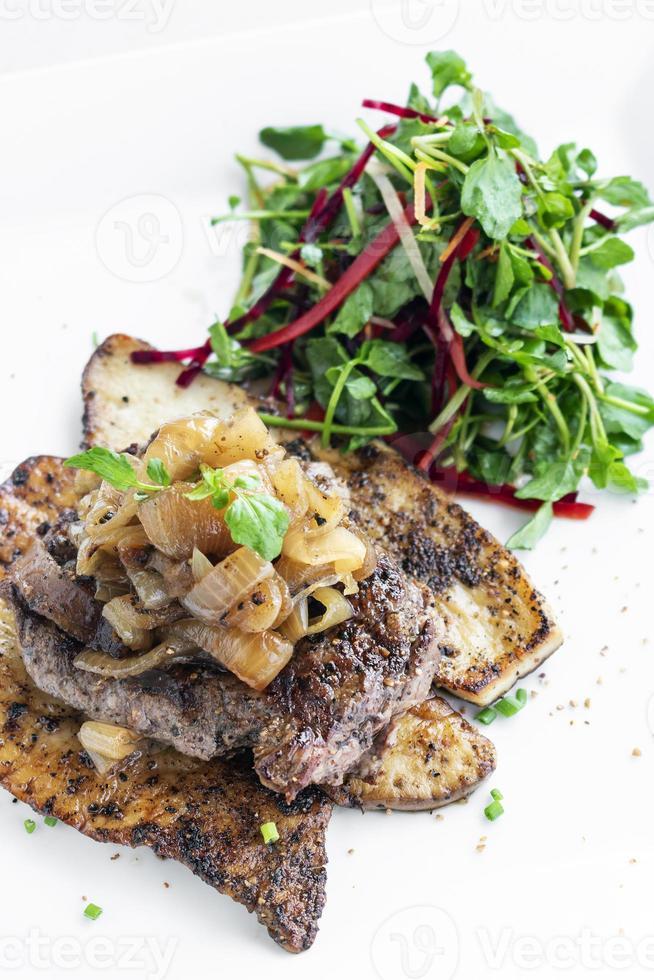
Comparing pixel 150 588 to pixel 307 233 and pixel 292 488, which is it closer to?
pixel 292 488

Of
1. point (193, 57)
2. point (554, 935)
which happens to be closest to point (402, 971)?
point (554, 935)

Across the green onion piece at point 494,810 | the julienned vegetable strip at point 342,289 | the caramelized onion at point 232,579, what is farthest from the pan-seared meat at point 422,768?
the julienned vegetable strip at point 342,289

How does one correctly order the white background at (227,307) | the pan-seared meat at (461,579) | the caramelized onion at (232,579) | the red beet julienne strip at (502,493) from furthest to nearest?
the red beet julienne strip at (502,493)
the pan-seared meat at (461,579)
the white background at (227,307)
the caramelized onion at (232,579)

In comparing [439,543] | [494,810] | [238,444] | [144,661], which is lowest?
[494,810]

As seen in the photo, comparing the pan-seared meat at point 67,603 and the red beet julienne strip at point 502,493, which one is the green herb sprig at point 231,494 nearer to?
the pan-seared meat at point 67,603

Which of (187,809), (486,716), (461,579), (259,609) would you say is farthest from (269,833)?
(461,579)

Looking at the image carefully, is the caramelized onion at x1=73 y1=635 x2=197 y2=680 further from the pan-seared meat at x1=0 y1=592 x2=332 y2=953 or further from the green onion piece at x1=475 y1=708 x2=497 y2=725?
the green onion piece at x1=475 y1=708 x2=497 y2=725
